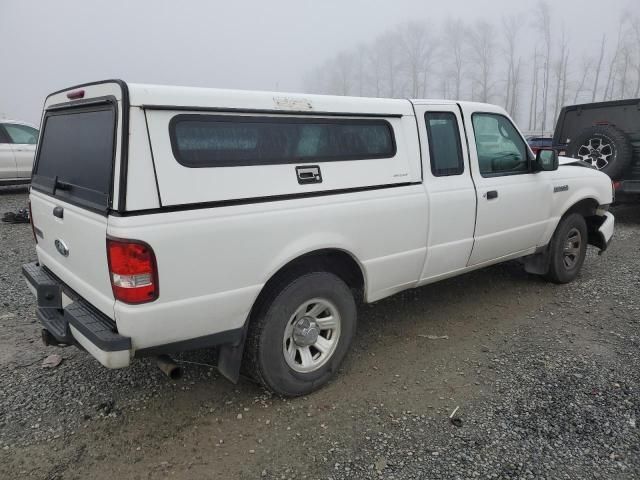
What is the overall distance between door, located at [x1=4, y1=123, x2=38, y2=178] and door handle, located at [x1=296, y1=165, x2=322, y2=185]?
949 cm

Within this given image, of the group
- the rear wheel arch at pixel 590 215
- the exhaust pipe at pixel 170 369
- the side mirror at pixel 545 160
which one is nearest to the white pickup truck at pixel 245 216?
the exhaust pipe at pixel 170 369

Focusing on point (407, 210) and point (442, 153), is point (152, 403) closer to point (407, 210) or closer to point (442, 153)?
point (407, 210)

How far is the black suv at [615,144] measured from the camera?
7.34 metres

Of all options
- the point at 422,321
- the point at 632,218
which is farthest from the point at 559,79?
the point at 422,321

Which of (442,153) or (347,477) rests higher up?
(442,153)

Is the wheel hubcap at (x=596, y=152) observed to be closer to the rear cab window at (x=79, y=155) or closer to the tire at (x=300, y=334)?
the tire at (x=300, y=334)

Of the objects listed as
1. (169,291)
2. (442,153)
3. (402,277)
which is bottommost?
(402,277)

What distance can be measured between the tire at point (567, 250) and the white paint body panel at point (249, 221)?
1321 millimetres

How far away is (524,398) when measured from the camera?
10.1 feet

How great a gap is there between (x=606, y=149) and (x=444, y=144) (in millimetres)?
5207

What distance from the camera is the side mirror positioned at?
4.32 metres

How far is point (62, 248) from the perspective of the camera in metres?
2.86

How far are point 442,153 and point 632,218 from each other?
6974 millimetres

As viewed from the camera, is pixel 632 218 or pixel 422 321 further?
pixel 632 218
